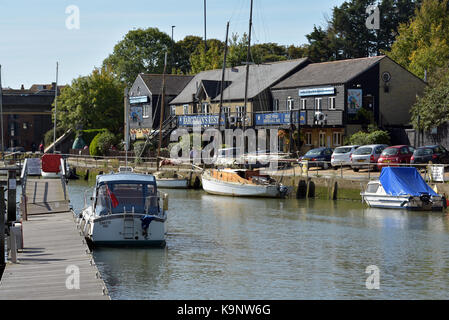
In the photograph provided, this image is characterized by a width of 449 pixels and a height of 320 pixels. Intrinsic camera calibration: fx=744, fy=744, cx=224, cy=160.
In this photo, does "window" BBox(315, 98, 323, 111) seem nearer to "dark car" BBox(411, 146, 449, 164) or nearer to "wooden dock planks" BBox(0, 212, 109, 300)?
"dark car" BBox(411, 146, 449, 164)

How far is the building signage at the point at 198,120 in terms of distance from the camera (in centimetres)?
7431

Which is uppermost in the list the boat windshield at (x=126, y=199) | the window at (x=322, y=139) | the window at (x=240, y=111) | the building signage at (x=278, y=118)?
the window at (x=240, y=111)

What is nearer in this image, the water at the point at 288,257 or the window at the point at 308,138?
the water at the point at 288,257

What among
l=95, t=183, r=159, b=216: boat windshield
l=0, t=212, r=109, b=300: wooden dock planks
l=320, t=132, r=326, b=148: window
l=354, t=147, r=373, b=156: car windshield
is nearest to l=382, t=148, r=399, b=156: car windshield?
l=354, t=147, r=373, b=156: car windshield

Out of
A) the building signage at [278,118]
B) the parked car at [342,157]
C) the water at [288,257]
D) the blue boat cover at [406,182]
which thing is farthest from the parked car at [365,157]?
the building signage at [278,118]

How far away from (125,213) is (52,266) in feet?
22.9

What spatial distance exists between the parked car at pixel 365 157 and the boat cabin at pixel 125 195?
23574 mm

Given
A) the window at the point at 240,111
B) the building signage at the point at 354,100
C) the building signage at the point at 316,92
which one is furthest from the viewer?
the window at the point at 240,111

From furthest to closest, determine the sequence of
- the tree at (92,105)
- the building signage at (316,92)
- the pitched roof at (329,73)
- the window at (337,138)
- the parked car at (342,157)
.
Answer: the tree at (92,105), the pitched roof at (329,73), the building signage at (316,92), the window at (337,138), the parked car at (342,157)

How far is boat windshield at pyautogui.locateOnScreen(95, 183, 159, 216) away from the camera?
101ft

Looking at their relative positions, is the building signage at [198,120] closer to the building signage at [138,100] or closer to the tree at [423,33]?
the building signage at [138,100]

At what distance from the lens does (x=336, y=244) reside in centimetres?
3294
